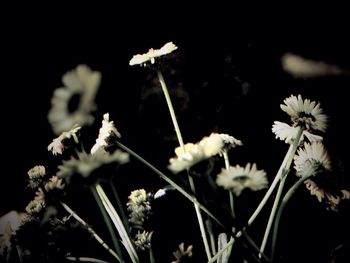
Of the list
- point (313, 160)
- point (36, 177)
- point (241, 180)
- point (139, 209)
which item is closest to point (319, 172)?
point (313, 160)

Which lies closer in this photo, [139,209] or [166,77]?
[139,209]

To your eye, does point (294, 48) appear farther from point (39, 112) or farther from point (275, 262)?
point (39, 112)

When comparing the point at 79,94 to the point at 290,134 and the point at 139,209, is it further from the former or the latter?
the point at 290,134

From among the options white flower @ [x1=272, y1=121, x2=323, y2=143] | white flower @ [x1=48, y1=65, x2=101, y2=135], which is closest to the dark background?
white flower @ [x1=272, y1=121, x2=323, y2=143]

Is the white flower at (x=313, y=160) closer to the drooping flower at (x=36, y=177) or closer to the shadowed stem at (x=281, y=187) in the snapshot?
the shadowed stem at (x=281, y=187)

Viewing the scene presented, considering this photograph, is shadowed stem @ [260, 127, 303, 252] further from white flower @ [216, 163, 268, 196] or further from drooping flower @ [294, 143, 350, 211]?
white flower @ [216, 163, 268, 196]

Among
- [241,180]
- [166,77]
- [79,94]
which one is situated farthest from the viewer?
[166,77]
